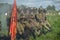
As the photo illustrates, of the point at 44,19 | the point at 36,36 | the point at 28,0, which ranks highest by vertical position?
the point at 28,0

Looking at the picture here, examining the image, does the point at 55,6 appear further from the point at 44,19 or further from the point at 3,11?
the point at 3,11

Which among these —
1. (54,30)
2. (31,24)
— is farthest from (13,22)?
(54,30)

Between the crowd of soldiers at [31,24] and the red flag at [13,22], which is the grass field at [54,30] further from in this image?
the red flag at [13,22]

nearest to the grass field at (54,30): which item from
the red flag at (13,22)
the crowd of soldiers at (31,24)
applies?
the crowd of soldiers at (31,24)

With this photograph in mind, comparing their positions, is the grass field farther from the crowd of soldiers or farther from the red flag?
the red flag

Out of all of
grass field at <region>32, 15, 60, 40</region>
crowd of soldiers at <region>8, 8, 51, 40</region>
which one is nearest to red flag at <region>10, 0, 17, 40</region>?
crowd of soldiers at <region>8, 8, 51, 40</region>

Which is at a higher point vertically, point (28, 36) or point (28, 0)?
point (28, 0)

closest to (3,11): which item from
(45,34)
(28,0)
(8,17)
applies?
(8,17)

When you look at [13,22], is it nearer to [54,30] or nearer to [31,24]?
[31,24]
